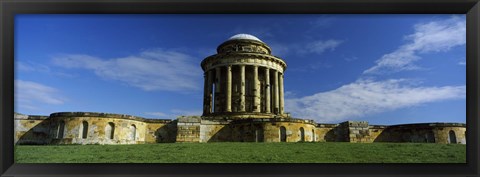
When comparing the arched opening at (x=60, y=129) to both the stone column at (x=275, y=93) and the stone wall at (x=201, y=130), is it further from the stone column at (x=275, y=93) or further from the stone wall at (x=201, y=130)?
the stone column at (x=275, y=93)

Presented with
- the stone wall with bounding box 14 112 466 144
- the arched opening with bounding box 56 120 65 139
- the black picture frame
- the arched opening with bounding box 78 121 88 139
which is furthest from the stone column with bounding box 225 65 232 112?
the black picture frame

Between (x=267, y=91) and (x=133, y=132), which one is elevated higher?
(x=267, y=91)

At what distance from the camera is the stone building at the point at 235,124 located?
24.8m

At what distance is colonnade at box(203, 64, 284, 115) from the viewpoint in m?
33.0

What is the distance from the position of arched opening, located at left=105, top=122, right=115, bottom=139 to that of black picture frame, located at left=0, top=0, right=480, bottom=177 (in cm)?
1912

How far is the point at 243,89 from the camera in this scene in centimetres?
3306

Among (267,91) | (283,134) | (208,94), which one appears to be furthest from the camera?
(208,94)

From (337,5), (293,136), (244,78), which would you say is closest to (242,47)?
(244,78)

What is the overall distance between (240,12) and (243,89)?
2644 centimetres

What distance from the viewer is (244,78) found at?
3334cm

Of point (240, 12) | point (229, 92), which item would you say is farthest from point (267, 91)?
point (240, 12)

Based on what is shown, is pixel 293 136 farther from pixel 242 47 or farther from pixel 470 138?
pixel 470 138

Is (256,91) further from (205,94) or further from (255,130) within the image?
(255,130)

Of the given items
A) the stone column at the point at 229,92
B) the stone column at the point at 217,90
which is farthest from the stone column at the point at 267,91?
the stone column at the point at 217,90
